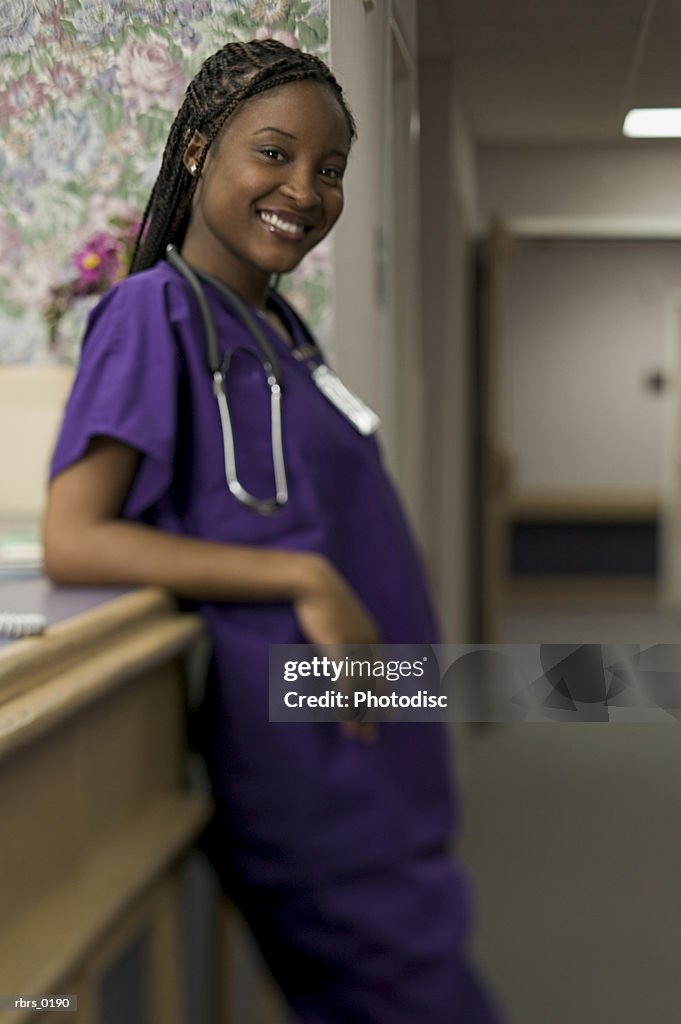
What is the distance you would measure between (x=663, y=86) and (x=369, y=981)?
45 cm

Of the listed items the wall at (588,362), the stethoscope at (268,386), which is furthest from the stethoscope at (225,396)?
the wall at (588,362)

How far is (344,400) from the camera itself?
1.96ft

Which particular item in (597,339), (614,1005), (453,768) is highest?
(597,339)

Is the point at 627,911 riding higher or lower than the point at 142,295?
lower

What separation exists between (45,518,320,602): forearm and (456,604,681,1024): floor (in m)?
0.11

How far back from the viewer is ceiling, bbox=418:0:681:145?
57cm

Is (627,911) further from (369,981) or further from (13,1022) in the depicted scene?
(13,1022)

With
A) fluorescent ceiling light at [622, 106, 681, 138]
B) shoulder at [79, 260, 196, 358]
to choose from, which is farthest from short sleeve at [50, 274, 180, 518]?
fluorescent ceiling light at [622, 106, 681, 138]

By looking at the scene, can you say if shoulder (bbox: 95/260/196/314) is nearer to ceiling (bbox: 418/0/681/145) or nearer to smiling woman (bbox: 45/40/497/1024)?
smiling woman (bbox: 45/40/497/1024)

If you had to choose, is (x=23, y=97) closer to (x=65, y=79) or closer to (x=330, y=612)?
(x=65, y=79)

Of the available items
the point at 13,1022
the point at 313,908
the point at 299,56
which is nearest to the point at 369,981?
the point at 313,908

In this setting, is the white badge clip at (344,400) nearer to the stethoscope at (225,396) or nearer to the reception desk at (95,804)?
the stethoscope at (225,396)

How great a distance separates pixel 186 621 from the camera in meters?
0.60
